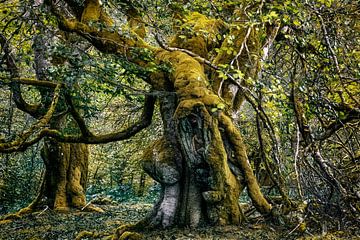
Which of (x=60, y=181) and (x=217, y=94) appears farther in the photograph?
(x=60, y=181)

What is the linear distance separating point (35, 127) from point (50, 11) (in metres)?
3.04

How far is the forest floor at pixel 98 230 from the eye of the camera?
6.16 meters

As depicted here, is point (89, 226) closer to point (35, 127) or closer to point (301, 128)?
point (35, 127)

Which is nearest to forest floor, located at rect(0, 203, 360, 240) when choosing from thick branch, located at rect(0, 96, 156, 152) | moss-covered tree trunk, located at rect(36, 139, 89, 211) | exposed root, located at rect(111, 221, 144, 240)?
exposed root, located at rect(111, 221, 144, 240)

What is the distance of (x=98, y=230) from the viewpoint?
7.98 m

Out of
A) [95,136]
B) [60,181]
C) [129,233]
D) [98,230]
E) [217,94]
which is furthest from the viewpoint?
[60,181]

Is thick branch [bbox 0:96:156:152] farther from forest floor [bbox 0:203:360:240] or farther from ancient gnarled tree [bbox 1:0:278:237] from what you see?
forest floor [bbox 0:203:360:240]

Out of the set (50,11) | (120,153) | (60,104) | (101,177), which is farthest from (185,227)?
(101,177)

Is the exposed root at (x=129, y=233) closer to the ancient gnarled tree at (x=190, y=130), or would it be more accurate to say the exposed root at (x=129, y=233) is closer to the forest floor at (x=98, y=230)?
the ancient gnarled tree at (x=190, y=130)

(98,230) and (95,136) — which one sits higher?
(95,136)

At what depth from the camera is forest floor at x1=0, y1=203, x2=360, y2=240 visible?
20.2 feet

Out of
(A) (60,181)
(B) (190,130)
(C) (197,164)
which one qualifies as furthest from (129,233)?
(A) (60,181)

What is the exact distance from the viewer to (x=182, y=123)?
669 cm

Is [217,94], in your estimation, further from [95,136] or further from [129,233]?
[129,233]
